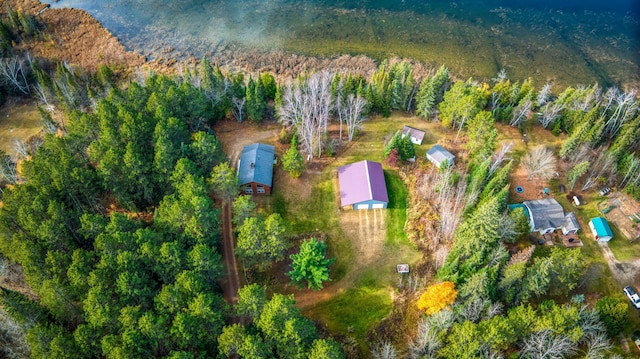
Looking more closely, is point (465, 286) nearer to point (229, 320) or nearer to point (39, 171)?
point (229, 320)

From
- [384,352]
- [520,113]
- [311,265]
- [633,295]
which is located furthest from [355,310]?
[520,113]

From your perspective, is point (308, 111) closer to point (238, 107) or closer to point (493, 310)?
point (238, 107)

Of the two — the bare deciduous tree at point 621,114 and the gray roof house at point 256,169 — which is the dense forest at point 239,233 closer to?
the bare deciduous tree at point 621,114

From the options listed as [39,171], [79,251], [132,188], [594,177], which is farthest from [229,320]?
[594,177]

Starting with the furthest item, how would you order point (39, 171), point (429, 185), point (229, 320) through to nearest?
point (429, 185) → point (39, 171) → point (229, 320)

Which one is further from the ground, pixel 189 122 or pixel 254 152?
pixel 189 122

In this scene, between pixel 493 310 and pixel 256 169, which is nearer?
pixel 493 310

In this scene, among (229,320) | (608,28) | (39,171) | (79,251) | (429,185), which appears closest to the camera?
(79,251)
